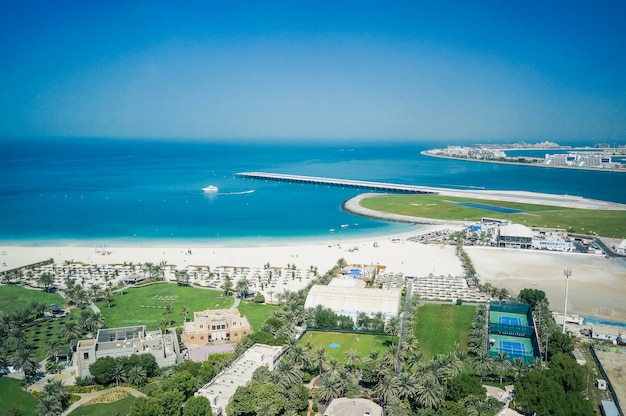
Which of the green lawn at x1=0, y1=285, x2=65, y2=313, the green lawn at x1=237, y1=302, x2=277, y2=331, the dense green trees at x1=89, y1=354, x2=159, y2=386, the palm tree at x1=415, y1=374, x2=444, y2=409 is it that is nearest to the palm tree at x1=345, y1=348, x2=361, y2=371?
the palm tree at x1=415, y1=374, x2=444, y2=409

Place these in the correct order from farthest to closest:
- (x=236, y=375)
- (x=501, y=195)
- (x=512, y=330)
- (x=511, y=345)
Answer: (x=501, y=195) → (x=512, y=330) → (x=511, y=345) → (x=236, y=375)

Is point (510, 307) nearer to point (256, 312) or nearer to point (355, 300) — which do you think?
point (355, 300)

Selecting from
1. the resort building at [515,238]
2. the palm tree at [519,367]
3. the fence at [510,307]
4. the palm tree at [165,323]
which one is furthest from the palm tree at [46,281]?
the resort building at [515,238]

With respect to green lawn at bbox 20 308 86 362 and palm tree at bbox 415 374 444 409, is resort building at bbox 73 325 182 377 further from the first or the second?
palm tree at bbox 415 374 444 409

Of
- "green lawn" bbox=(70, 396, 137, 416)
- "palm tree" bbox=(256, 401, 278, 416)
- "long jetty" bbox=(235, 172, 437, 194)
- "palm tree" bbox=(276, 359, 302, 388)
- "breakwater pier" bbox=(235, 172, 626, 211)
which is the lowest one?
"green lawn" bbox=(70, 396, 137, 416)

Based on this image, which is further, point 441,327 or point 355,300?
point 355,300

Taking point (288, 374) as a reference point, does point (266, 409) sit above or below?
below

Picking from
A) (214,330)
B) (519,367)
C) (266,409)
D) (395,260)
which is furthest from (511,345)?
(395,260)
